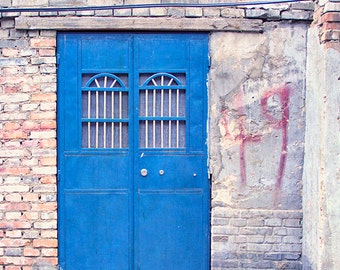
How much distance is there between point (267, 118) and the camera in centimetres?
389

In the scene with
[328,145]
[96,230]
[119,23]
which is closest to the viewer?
[328,145]

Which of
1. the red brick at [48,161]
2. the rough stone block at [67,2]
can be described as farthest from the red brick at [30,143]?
the rough stone block at [67,2]

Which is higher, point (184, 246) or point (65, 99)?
point (65, 99)

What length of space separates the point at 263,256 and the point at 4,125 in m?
2.52

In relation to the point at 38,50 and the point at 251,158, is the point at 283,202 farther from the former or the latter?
the point at 38,50

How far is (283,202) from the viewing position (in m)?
3.91

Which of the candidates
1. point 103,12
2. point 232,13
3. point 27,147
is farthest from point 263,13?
point 27,147

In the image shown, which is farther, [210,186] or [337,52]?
[210,186]

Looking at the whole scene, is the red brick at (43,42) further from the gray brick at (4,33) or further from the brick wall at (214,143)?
the gray brick at (4,33)

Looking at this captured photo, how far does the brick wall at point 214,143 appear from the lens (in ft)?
12.7

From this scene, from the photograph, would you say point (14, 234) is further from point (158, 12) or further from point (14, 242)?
point (158, 12)

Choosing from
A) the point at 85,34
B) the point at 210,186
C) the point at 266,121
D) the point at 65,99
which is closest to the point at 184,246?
the point at 210,186

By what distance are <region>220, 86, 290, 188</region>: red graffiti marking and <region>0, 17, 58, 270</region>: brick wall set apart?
5.10 ft

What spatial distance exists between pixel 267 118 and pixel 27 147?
2099 mm
